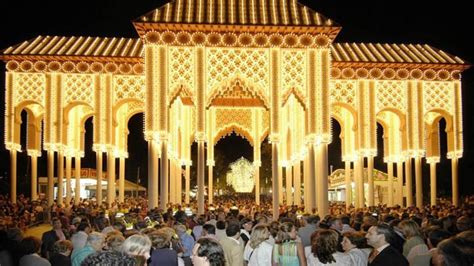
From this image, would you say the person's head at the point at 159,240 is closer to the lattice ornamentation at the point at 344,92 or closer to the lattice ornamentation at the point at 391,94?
the lattice ornamentation at the point at 344,92

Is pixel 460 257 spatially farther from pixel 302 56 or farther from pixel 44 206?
pixel 44 206

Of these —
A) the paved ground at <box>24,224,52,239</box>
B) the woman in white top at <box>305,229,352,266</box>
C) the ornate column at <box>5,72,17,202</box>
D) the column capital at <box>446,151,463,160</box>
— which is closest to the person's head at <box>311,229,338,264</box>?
the woman in white top at <box>305,229,352,266</box>

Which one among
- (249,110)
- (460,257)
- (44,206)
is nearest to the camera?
(460,257)

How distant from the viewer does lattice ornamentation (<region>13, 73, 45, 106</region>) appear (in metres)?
27.3

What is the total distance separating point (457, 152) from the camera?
28344 mm

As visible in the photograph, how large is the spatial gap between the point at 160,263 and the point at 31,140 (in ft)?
79.6

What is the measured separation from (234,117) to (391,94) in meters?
10.2

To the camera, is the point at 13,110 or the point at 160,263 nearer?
the point at 160,263

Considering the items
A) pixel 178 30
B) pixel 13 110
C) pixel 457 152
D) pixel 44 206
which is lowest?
pixel 44 206

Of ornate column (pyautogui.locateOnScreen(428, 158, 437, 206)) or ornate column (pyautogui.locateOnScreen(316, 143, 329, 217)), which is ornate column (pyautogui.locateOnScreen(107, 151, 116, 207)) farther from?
ornate column (pyautogui.locateOnScreen(428, 158, 437, 206))

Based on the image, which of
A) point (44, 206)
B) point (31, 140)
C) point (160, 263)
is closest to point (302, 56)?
point (44, 206)

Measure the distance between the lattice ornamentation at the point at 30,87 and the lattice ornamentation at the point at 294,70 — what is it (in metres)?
11.3

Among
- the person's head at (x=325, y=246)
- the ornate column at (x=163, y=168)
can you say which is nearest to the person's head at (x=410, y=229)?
the person's head at (x=325, y=246)

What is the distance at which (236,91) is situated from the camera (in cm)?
2933
